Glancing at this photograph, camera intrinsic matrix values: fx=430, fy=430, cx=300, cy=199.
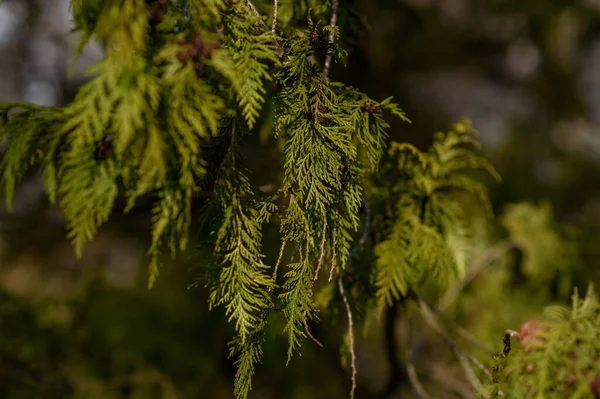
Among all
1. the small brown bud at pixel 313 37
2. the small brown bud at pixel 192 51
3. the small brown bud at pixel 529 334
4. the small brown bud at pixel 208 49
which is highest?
the small brown bud at pixel 313 37

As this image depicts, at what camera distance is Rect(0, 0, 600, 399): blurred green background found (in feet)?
5.92

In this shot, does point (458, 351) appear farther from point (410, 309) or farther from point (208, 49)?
point (208, 49)

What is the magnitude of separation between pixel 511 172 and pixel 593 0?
1.46m

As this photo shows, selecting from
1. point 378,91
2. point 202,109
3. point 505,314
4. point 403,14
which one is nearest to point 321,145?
point 202,109

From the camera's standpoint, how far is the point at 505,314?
1.71 metres

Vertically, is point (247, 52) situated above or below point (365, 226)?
above

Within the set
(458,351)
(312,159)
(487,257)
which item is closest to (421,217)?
(458,351)

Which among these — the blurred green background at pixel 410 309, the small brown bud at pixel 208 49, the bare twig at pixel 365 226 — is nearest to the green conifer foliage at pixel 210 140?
the small brown bud at pixel 208 49

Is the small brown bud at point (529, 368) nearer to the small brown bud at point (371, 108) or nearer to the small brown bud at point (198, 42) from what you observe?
the small brown bud at point (371, 108)

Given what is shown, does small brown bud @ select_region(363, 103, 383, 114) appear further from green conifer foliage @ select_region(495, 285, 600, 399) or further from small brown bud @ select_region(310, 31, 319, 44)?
green conifer foliage @ select_region(495, 285, 600, 399)

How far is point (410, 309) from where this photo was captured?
127 cm

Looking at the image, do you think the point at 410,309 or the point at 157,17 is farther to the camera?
the point at 410,309

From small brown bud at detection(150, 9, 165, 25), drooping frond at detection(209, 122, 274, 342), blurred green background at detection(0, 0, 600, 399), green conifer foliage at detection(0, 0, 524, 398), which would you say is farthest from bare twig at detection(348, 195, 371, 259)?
small brown bud at detection(150, 9, 165, 25)

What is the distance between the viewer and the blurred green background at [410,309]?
1805mm
